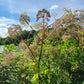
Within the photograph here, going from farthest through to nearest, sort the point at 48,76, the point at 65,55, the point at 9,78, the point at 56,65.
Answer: the point at 9,78
the point at 65,55
the point at 56,65
the point at 48,76

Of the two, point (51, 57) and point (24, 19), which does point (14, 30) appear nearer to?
point (24, 19)

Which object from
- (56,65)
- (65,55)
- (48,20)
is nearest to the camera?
(48,20)

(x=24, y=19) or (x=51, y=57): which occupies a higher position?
(x=24, y=19)

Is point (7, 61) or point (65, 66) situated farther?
point (65, 66)

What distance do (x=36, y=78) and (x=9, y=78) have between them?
0.81 meters

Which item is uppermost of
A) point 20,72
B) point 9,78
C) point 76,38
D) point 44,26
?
point 44,26

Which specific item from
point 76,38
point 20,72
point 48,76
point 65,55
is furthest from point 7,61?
point 76,38

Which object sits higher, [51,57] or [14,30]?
[14,30]

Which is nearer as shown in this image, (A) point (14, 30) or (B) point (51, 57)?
(A) point (14, 30)

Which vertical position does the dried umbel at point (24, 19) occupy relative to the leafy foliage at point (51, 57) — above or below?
above

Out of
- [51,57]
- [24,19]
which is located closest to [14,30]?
[24,19]

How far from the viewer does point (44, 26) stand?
159 cm

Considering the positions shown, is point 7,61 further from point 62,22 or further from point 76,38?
point 76,38

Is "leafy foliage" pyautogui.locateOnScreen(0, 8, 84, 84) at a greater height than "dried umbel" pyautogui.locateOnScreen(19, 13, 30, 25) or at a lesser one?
lesser
